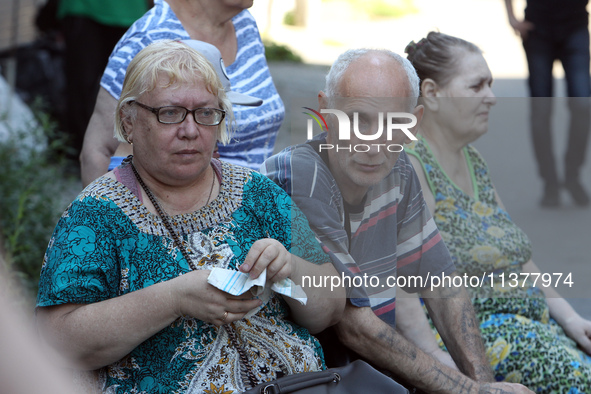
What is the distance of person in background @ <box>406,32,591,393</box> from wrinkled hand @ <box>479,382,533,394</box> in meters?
Result: 0.21

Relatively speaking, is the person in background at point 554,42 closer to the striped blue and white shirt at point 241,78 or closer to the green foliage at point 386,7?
the striped blue and white shirt at point 241,78

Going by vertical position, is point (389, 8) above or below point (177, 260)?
above

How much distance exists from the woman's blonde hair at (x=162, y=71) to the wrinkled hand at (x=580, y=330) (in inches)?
64.7

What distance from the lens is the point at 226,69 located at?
2.95 metres

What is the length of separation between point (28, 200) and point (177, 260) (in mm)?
2343

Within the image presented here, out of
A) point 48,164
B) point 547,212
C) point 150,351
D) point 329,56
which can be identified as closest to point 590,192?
point 547,212

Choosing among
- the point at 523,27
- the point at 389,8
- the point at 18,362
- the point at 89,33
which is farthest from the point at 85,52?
the point at 389,8

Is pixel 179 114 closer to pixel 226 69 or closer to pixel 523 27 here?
pixel 226 69

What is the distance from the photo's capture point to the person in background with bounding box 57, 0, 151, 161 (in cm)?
517

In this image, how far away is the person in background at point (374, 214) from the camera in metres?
2.24

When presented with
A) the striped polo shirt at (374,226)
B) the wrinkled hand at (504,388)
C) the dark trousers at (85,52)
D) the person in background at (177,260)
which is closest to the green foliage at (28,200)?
the dark trousers at (85,52)

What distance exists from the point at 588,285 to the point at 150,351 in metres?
1.93

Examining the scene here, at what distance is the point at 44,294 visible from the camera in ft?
Result: 6.15

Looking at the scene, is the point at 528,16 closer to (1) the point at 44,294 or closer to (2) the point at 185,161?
(2) the point at 185,161
